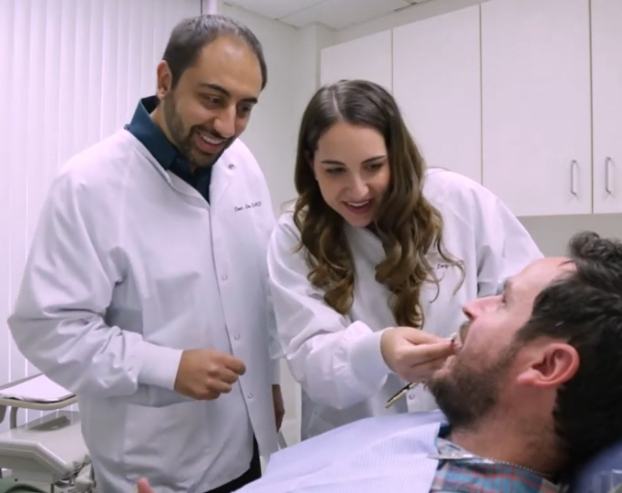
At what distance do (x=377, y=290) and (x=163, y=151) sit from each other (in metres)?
0.57

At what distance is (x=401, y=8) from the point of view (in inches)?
133

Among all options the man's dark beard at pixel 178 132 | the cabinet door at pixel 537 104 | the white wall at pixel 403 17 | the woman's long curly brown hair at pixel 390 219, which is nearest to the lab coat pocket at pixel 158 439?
the woman's long curly brown hair at pixel 390 219

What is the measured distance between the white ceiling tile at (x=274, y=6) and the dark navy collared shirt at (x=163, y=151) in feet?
6.62

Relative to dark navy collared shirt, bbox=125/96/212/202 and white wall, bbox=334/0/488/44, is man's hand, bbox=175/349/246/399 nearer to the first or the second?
dark navy collared shirt, bbox=125/96/212/202

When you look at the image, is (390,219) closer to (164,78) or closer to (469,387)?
(469,387)

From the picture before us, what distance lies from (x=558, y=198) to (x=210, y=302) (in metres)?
1.64

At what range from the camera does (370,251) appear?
4.66 feet

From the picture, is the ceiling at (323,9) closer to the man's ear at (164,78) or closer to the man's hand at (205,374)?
the man's ear at (164,78)

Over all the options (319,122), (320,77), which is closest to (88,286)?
(319,122)

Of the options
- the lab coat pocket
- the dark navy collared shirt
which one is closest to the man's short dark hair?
the dark navy collared shirt

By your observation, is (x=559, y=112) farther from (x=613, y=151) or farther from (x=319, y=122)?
(x=319, y=122)

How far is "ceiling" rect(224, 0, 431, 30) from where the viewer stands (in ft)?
10.8

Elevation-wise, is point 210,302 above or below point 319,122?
below

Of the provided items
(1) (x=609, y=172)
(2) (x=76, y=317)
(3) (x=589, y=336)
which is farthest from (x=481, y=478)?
(1) (x=609, y=172)
